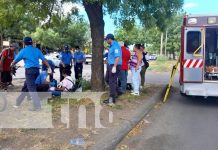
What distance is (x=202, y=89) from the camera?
11.2 meters

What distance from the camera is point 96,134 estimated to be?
23.3 ft

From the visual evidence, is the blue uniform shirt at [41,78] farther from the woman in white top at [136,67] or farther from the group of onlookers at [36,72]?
the woman in white top at [136,67]

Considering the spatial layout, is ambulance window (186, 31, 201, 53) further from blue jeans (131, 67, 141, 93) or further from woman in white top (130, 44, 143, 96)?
blue jeans (131, 67, 141, 93)

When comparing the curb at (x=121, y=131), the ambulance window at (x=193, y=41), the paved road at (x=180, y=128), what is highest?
the ambulance window at (x=193, y=41)

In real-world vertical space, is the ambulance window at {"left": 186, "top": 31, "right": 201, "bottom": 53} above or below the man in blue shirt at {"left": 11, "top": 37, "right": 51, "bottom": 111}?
A: above

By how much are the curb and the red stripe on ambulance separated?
1537mm

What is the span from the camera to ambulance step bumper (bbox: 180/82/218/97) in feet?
36.6

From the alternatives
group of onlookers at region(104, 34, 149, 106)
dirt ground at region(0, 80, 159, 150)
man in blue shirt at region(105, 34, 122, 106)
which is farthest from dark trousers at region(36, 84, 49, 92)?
man in blue shirt at region(105, 34, 122, 106)

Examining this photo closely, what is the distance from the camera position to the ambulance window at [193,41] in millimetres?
11484

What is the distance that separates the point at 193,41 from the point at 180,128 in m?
3.79

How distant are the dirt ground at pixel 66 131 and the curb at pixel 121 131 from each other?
0.12 metres

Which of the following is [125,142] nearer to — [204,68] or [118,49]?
[118,49]

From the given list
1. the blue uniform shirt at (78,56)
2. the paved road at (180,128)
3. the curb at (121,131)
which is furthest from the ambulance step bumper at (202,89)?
the blue uniform shirt at (78,56)

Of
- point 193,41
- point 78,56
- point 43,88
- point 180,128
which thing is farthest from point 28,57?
point 78,56
